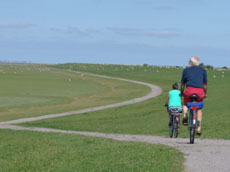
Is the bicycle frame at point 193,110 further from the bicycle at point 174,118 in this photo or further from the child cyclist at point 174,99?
the bicycle at point 174,118

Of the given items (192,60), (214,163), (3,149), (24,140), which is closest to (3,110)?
(24,140)

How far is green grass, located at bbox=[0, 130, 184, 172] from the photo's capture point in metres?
13.3

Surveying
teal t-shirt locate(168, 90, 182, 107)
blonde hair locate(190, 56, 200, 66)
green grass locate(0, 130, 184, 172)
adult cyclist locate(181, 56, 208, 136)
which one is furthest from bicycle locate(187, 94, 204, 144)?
teal t-shirt locate(168, 90, 182, 107)

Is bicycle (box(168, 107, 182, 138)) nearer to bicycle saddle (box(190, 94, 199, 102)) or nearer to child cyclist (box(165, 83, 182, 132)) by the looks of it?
child cyclist (box(165, 83, 182, 132))

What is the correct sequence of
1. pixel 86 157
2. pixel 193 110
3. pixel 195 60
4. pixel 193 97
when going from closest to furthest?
pixel 86 157
pixel 193 97
pixel 195 60
pixel 193 110

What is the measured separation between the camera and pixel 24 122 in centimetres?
3794

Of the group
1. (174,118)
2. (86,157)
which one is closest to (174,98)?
(174,118)

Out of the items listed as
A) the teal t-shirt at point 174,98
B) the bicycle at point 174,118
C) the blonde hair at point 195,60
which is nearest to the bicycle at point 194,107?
the blonde hair at point 195,60

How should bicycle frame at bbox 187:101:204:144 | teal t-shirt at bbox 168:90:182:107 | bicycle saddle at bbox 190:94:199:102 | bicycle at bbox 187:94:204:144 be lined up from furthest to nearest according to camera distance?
teal t-shirt at bbox 168:90:182:107 < bicycle frame at bbox 187:101:204:144 < bicycle at bbox 187:94:204:144 < bicycle saddle at bbox 190:94:199:102

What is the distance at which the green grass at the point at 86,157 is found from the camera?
523 inches

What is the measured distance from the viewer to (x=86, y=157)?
50.9 ft

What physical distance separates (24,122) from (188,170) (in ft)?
87.8

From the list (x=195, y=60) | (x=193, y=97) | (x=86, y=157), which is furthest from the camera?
(x=195, y=60)

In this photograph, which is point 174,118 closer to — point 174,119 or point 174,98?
point 174,119
